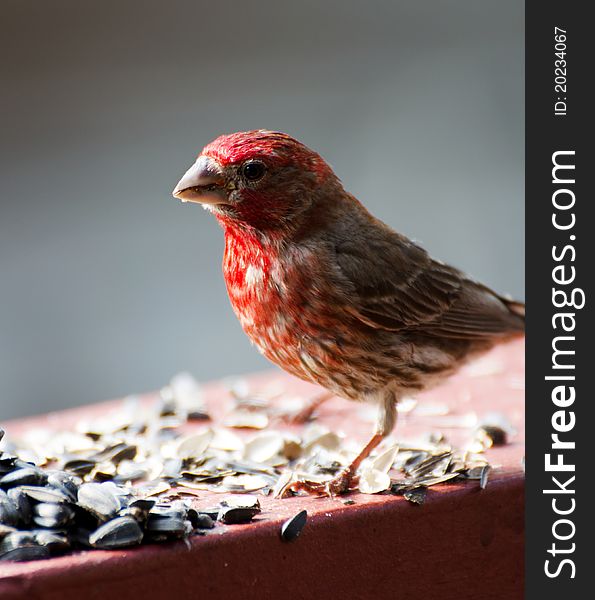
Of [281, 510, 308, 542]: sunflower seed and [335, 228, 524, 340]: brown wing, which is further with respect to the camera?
[335, 228, 524, 340]: brown wing

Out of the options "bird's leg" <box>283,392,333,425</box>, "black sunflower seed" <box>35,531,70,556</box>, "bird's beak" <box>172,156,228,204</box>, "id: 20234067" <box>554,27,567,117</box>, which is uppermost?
"id: 20234067" <box>554,27,567,117</box>

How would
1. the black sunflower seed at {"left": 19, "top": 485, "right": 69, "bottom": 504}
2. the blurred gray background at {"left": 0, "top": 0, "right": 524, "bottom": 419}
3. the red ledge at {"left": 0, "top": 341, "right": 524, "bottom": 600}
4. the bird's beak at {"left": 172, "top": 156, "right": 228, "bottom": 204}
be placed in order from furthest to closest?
the blurred gray background at {"left": 0, "top": 0, "right": 524, "bottom": 419}, the bird's beak at {"left": 172, "top": 156, "right": 228, "bottom": 204}, the black sunflower seed at {"left": 19, "top": 485, "right": 69, "bottom": 504}, the red ledge at {"left": 0, "top": 341, "right": 524, "bottom": 600}

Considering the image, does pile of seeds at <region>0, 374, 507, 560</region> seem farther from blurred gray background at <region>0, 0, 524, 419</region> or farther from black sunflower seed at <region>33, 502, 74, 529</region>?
blurred gray background at <region>0, 0, 524, 419</region>

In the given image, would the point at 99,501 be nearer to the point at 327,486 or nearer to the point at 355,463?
the point at 327,486

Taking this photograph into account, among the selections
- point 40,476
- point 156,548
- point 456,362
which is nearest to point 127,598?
point 156,548

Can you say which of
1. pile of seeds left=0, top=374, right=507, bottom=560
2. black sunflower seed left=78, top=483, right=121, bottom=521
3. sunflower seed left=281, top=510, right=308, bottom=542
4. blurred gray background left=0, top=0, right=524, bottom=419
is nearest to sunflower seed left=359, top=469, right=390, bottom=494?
pile of seeds left=0, top=374, right=507, bottom=560

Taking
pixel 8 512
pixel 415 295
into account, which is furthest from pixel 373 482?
pixel 8 512

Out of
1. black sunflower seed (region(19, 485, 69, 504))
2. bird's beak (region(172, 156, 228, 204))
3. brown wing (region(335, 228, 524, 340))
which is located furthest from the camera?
brown wing (region(335, 228, 524, 340))

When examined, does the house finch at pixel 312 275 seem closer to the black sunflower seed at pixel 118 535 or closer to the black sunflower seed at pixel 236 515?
the black sunflower seed at pixel 236 515

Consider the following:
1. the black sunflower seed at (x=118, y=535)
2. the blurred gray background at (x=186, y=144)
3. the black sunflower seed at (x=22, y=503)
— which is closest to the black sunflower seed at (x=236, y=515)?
the black sunflower seed at (x=118, y=535)
